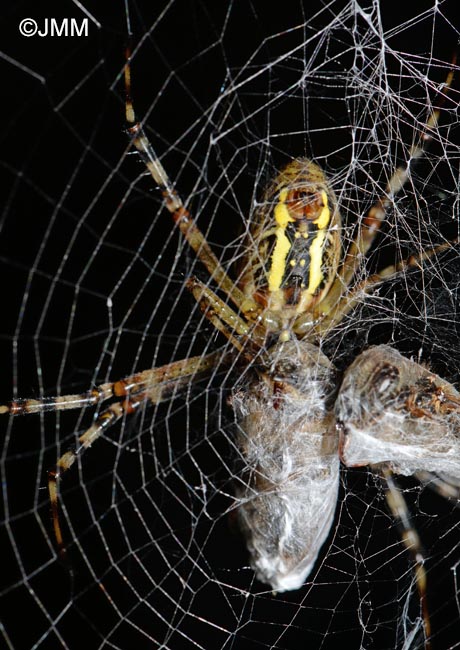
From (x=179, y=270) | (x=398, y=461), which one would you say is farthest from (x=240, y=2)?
(x=398, y=461)

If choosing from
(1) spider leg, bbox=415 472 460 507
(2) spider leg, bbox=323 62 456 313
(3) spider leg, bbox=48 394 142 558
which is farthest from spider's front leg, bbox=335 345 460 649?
(3) spider leg, bbox=48 394 142 558

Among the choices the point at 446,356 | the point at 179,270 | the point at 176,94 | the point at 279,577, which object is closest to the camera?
the point at 279,577

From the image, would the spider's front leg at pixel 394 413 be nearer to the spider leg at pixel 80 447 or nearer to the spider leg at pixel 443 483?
the spider leg at pixel 443 483

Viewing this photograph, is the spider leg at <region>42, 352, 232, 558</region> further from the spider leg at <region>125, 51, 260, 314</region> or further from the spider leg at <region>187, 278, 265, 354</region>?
the spider leg at <region>125, 51, 260, 314</region>

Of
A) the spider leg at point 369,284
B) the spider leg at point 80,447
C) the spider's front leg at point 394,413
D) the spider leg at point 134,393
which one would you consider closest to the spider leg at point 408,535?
the spider's front leg at point 394,413

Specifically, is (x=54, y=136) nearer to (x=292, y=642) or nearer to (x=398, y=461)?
(x=398, y=461)
